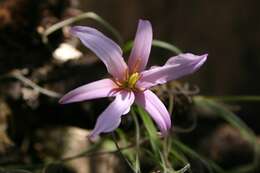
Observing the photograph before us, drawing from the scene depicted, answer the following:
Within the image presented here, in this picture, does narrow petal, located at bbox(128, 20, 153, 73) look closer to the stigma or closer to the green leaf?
the stigma

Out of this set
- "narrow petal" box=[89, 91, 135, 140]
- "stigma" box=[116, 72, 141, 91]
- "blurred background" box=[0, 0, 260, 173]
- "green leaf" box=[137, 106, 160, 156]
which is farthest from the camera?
"blurred background" box=[0, 0, 260, 173]

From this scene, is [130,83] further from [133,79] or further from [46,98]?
[46,98]

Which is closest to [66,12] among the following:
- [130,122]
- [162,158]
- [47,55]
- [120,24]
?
[47,55]

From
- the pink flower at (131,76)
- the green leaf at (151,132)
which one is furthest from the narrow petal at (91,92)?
the green leaf at (151,132)

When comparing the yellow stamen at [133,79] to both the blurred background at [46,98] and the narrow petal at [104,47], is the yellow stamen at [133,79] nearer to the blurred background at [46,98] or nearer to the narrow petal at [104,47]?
the narrow petal at [104,47]

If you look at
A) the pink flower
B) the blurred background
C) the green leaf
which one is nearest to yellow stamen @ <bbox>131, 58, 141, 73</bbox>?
the pink flower

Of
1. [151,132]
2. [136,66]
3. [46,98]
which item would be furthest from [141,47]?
[46,98]
